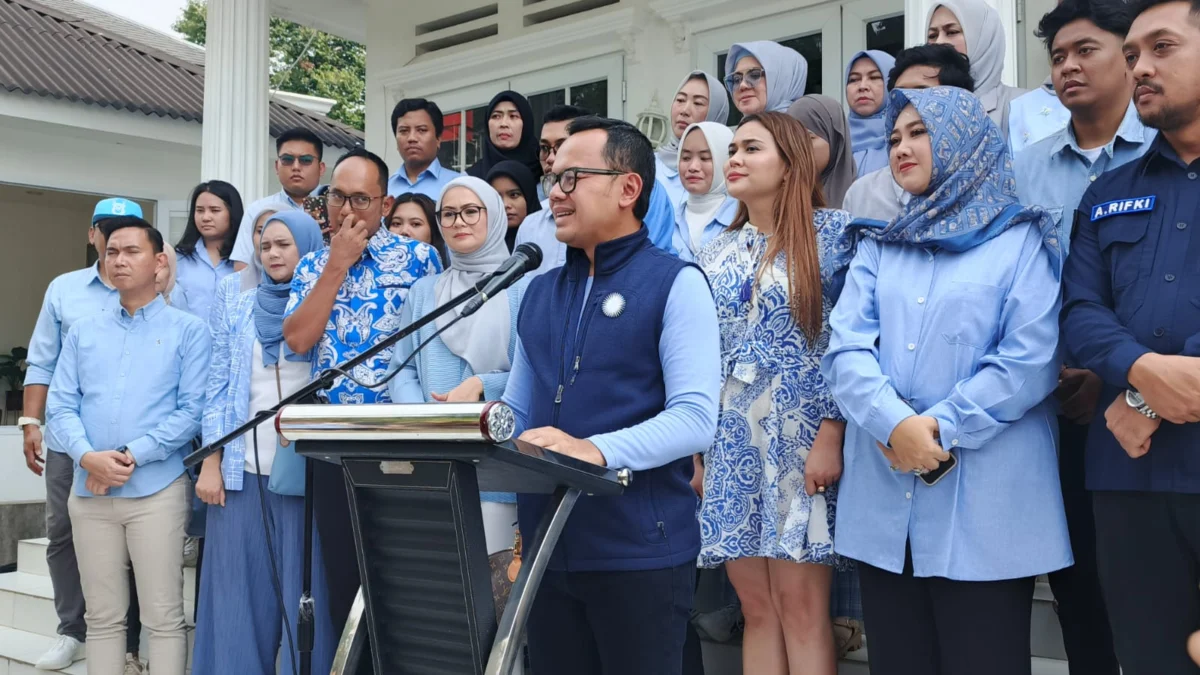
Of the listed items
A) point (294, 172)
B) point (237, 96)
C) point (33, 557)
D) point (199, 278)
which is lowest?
point (33, 557)

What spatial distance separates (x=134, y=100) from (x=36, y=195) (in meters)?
3.69

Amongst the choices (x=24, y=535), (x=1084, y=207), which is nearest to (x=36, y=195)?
(x=24, y=535)

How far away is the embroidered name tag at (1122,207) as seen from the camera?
101 inches

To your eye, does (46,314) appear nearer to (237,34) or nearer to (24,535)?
(237,34)

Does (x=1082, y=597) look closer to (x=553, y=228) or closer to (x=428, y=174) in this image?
(x=553, y=228)

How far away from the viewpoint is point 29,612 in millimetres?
6445

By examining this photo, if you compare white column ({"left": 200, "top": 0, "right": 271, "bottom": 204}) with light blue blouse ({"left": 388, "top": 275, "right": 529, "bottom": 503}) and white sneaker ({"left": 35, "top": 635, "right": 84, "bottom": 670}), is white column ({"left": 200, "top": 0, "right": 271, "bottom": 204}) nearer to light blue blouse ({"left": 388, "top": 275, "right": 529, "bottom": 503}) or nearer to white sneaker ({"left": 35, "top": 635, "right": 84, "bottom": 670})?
white sneaker ({"left": 35, "top": 635, "right": 84, "bottom": 670})

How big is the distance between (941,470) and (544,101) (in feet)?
23.0

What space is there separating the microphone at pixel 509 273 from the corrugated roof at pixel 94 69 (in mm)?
9812

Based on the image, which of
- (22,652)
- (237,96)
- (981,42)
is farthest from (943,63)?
(22,652)

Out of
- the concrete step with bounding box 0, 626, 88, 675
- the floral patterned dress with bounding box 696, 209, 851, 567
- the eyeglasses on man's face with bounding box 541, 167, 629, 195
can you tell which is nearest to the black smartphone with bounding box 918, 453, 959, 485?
the floral patterned dress with bounding box 696, 209, 851, 567

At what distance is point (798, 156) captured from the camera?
3.39 meters

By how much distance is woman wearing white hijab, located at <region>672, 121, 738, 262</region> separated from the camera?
4195mm

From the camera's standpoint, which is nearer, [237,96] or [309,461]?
[309,461]
